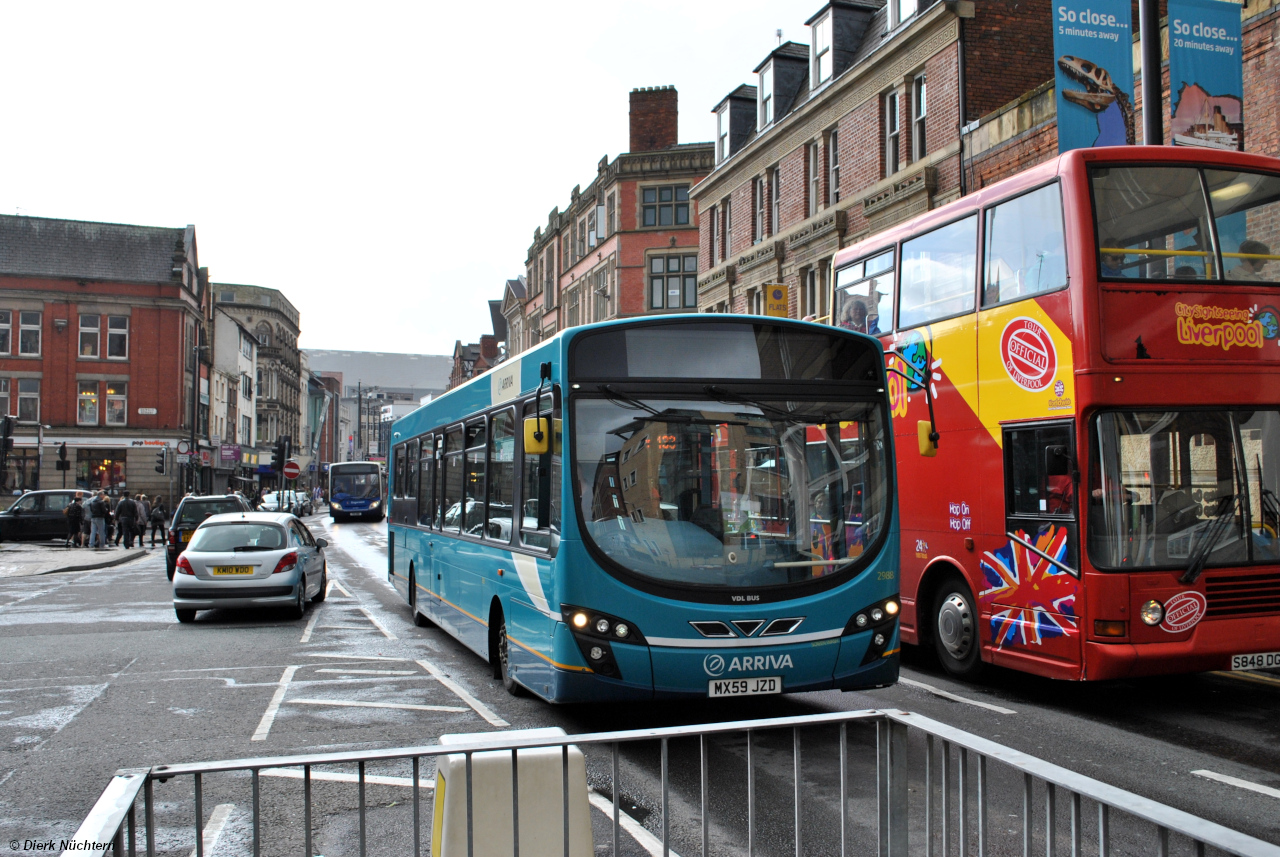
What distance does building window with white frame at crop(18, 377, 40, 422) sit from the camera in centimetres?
5516

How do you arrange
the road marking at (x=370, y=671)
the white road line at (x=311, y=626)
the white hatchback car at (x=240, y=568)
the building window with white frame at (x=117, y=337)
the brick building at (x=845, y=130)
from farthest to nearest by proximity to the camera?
the building window with white frame at (x=117, y=337)
the brick building at (x=845, y=130)
the white hatchback car at (x=240, y=568)
the white road line at (x=311, y=626)
the road marking at (x=370, y=671)

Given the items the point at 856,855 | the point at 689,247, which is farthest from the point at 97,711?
the point at 689,247

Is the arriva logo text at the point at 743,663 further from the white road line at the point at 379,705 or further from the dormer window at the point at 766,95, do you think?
the dormer window at the point at 766,95

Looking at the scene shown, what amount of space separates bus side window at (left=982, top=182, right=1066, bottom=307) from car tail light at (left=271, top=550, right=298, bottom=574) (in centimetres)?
1011

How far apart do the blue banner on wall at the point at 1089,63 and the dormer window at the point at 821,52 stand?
16.2 metres

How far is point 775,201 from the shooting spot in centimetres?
3125

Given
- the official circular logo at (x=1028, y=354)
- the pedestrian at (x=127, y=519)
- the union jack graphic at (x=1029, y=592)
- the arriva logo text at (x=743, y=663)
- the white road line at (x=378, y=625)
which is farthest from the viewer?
the pedestrian at (x=127, y=519)

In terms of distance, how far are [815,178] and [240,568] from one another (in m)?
19.2

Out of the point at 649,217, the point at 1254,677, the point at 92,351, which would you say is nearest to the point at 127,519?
the point at 92,351

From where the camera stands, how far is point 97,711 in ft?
28.6

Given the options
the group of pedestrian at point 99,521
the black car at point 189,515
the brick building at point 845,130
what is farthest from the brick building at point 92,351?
the brick building at point 845,130

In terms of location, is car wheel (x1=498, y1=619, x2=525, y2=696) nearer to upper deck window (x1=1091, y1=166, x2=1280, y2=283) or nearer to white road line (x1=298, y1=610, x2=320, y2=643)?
white road line (x1=298, y1=610, x2=320, y2=643)

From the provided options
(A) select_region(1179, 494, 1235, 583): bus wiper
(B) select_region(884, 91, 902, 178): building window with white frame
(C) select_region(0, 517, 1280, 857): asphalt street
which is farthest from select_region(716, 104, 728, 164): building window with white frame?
(A) select_region(1179, 494, 1235, 583): bus wiper

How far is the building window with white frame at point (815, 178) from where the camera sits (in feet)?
93.3
